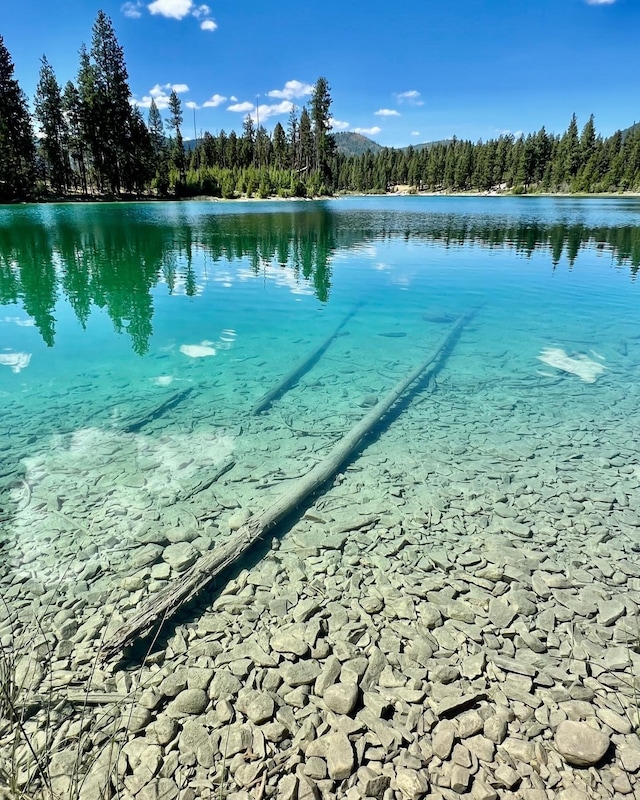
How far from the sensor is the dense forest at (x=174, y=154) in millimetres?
87062

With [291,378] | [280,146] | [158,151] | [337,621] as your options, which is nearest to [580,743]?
[337,621]

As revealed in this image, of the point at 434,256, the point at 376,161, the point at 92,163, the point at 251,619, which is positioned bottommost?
the point at 251,619

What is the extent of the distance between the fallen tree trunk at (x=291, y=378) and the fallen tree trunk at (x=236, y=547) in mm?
2365

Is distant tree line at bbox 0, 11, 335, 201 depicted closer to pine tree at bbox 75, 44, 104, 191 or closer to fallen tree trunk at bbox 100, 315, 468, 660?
pine tree at bbox 75, 44, 104, 191

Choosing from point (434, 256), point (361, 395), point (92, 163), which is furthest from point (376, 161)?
point (361, 395)

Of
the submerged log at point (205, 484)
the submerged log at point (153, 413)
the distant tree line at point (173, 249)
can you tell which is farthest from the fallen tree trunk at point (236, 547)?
the distant tree line at point (173, 249)

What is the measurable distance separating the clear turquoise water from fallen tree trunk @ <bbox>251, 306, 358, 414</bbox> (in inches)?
9.4

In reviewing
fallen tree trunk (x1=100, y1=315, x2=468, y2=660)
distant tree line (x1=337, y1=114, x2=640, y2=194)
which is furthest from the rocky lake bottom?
distant tree line (x1=337, y1=114, x2=640, y2=194)

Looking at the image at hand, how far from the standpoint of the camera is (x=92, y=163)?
312ft

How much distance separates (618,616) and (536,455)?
3.75 meters

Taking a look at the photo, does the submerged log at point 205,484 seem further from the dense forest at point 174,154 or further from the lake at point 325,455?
the dense forest at point 174,154

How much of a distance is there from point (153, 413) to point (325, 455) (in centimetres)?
406

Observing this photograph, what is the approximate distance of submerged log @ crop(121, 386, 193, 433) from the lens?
30.0 feet

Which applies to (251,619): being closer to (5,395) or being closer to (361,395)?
(361,395)
